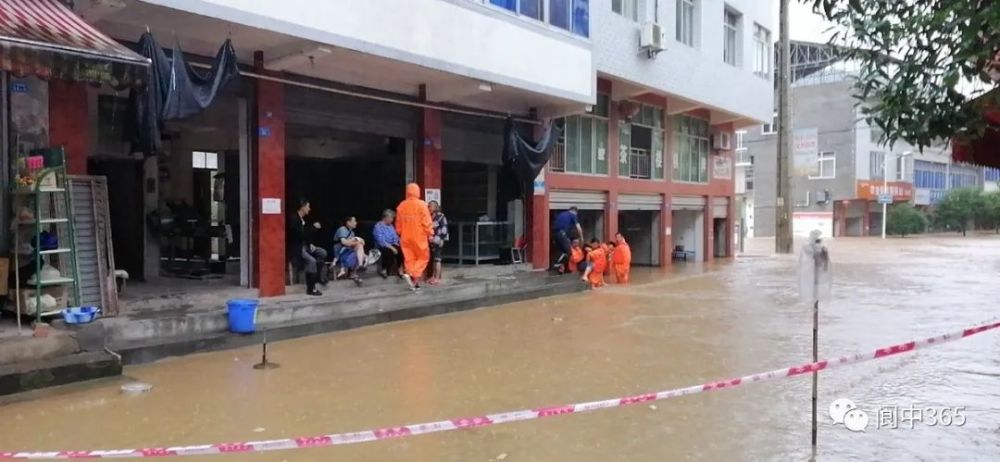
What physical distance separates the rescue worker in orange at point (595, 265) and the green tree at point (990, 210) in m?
54.4

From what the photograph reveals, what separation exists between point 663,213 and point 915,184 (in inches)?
1748

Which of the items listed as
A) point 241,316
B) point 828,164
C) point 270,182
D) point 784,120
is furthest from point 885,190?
point 241,316

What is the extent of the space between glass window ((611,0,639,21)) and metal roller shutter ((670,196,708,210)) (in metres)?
6.89

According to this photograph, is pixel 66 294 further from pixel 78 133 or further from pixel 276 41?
pixel 276 41

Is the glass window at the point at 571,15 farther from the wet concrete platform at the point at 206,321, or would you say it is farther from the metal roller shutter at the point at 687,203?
the metal roller shutter at the point at 687,203

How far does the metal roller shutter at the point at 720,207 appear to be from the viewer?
26.7 metres

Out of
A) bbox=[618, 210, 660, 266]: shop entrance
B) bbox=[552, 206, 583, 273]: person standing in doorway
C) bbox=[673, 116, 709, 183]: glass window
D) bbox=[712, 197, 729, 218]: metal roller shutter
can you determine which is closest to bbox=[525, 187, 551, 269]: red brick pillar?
bbox=[552, 206, 583, 273]: person standing in doorway

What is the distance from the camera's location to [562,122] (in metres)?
17.7

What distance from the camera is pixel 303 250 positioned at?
11.2m

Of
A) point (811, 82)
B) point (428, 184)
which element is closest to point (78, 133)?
point (428, 184)

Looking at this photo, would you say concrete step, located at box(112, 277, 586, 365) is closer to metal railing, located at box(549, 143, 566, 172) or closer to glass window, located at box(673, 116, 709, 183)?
metal railing, located at box(549, 143, 566, 172)

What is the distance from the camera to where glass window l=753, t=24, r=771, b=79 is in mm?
26438

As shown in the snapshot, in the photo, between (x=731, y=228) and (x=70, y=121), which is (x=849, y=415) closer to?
(x=70, y=121)

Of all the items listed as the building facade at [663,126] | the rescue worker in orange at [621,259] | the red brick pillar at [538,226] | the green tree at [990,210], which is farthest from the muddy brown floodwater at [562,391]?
the green tree at [990,210]
